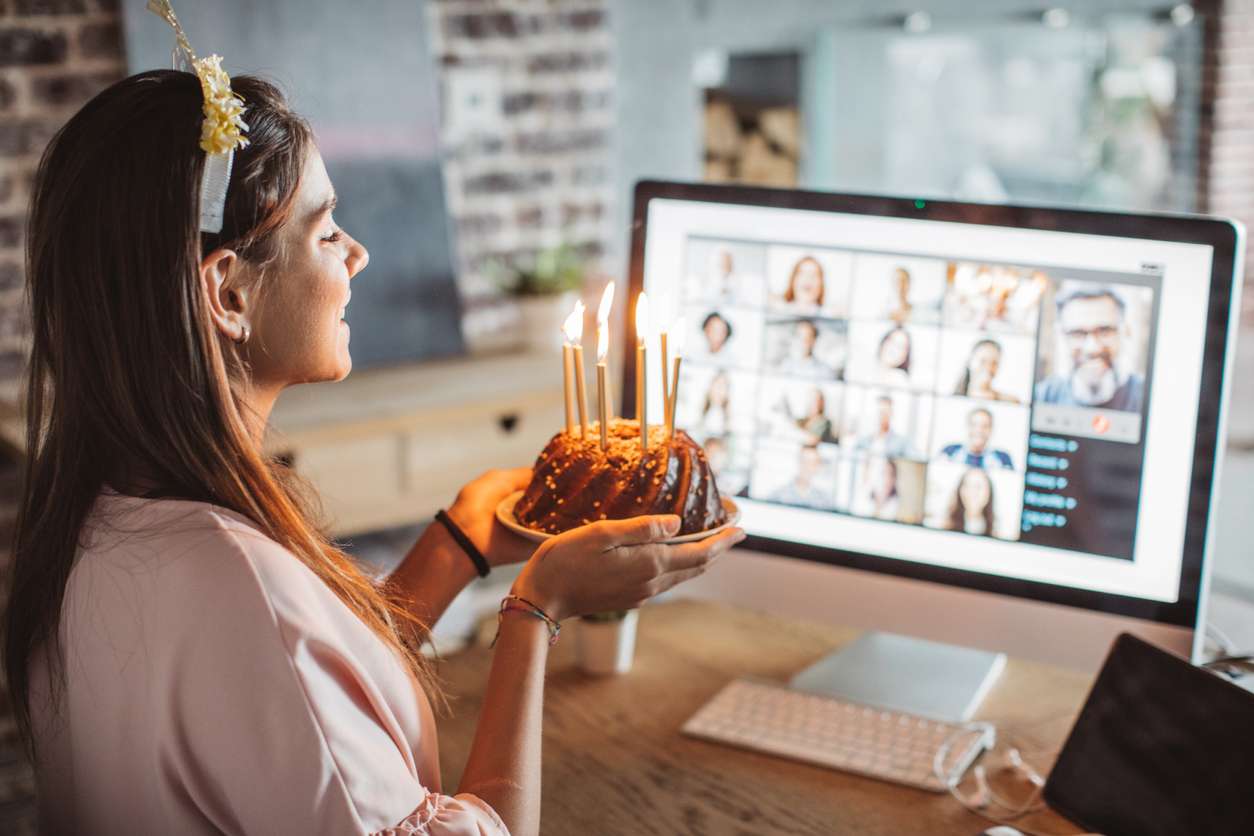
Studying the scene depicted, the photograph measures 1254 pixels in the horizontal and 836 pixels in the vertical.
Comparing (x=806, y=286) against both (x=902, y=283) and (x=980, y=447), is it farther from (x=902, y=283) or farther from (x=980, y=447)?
(x=980, y=447)

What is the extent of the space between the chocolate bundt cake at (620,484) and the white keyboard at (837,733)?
0.95ft

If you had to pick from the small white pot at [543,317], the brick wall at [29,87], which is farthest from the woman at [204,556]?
the small white pot at [543,317]

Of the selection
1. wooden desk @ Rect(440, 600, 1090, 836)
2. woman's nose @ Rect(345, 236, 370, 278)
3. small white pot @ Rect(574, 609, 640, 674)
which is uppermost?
woman's nose @ Rect(345, 236, 370, 278)

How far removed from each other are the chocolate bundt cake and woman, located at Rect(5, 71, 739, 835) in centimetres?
6

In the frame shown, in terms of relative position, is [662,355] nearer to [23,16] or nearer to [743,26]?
[23,16]

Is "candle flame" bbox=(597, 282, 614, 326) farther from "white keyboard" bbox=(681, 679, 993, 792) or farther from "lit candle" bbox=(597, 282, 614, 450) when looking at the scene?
"white keyboard" bbox=(681, 679, 993, 792)

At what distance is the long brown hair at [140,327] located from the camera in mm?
855

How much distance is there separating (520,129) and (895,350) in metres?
2.32

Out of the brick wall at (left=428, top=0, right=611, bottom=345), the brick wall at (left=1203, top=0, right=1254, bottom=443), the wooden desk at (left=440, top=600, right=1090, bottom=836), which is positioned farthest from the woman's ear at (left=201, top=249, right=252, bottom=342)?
the brick wall at (left=1203, top=0, right=1254, bottom=443)

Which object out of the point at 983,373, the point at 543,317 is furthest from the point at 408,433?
the point at 983,373

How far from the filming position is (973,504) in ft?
4.09

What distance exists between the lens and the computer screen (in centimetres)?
117

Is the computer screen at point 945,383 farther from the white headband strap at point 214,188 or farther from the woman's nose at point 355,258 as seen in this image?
the white headband strap at point 214,188

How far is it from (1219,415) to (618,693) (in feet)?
2.27
